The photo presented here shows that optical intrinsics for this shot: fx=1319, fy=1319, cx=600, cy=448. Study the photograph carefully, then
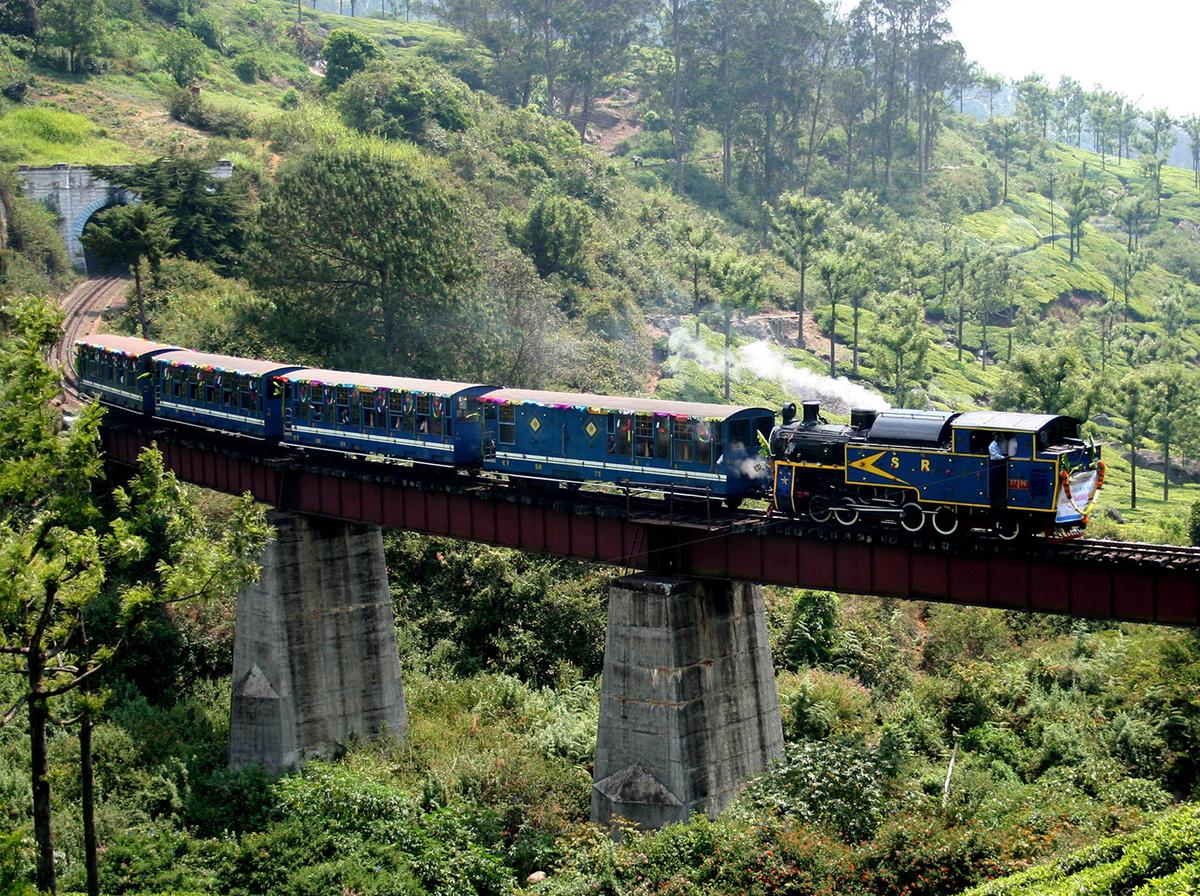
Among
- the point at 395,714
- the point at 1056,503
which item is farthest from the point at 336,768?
the point at 1056,503

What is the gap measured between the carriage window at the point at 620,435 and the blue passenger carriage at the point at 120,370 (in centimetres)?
2135

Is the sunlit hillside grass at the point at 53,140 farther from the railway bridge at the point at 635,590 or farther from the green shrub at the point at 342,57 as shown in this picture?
the railway bridge at the point at 635,590

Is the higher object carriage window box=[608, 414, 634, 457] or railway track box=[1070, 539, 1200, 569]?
carriage window box=[608, 414, 634, 457]

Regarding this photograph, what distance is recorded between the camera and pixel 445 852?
3553cm

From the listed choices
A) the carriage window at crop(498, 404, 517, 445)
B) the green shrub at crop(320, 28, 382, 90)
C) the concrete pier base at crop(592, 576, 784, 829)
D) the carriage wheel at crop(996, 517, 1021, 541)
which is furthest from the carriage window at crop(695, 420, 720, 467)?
the green shrub at crop(320, 28, 382, 90)

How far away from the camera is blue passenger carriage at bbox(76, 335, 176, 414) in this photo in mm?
49812

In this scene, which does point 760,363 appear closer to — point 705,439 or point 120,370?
point 120,370

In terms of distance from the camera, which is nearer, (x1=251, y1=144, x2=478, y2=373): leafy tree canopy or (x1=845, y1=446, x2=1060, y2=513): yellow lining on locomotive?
(x1=845, y1=446, x2=1060, y2=513): yellow lining on locomotive

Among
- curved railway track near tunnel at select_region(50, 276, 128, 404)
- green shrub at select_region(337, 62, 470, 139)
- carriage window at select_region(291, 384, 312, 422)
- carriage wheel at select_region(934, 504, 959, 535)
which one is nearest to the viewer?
carriage wheel at select_region(934, 504, 959, 535)

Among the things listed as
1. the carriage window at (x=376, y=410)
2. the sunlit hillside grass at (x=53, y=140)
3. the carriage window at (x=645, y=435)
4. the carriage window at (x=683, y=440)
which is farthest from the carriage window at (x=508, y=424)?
the sunlit hillside grass at (x=53, y=140)

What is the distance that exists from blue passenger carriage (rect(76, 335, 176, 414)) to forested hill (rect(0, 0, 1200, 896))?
578 cm

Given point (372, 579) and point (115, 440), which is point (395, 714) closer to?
point (372, 579)

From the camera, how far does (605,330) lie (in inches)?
3105

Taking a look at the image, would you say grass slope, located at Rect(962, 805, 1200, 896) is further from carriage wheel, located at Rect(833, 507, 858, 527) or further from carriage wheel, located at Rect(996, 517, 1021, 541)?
carriage wheel, located at Rect(833, 507, 858, 527)
